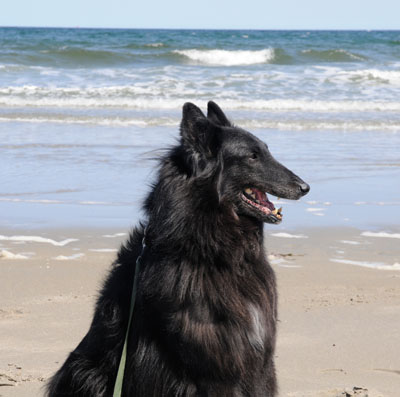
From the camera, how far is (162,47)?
122 ft

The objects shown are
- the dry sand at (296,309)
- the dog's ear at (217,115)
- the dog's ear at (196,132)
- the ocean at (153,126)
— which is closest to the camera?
the dog's ear at (196,132)

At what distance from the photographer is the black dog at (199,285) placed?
3158mm

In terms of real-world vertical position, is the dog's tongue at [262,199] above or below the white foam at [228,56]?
below

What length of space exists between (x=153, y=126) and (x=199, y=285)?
11982 millimetres

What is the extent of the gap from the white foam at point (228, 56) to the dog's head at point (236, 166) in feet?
95.6

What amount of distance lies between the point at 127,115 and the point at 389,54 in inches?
966

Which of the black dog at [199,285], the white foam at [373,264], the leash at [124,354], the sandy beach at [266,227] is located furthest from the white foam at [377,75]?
the leash at [124,354]

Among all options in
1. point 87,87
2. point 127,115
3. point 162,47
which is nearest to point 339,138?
point 127,115

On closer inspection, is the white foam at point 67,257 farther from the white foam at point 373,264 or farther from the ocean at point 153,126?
the white foam at point 373,264

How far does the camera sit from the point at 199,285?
10.4 feet

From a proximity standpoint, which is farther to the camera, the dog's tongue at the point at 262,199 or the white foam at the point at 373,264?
the white foam at the point at 373,264

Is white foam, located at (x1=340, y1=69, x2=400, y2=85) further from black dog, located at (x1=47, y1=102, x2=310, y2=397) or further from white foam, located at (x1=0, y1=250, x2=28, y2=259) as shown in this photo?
black dog, located at (x1=47, y1=102, x2=310, y2=397)

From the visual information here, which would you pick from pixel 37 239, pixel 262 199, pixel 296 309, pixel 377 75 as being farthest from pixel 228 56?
pixel 262 199

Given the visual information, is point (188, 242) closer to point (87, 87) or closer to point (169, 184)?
point (169, 184)
